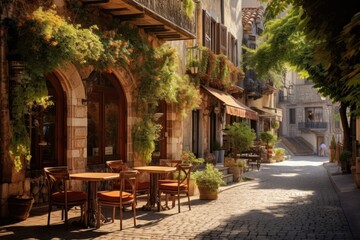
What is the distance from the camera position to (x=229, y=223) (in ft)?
26.8

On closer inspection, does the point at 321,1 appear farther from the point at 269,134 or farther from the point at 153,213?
the point at 269,134

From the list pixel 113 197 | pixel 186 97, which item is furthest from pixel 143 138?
pixel 113 197

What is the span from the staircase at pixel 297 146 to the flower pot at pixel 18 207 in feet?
125

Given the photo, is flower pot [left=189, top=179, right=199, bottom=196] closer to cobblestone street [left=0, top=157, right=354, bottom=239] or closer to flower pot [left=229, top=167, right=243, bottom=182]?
cobblestone street [left=0, top=157, right=354, bottom=239]

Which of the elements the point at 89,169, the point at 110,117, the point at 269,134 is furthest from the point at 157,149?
the point at 269,134

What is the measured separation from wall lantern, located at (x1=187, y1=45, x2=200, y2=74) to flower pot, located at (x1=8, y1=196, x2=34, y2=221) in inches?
355

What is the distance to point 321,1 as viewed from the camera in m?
4.58

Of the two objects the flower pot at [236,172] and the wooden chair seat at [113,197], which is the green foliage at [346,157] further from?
the wooden chair seat at [113,197]

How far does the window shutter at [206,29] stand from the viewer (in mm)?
17994

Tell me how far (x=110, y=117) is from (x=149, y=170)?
2.88 m

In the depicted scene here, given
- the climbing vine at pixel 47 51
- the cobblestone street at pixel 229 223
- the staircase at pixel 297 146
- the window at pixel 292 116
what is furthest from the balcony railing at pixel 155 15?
the window at pixel 292 116

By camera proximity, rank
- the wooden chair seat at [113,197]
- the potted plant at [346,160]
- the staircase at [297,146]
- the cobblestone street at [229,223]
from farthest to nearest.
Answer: the staircase at [297,146] → the potted plant at [346,160] → the wooden chair seat at [113,197] → the cobblestone street at [229,223]

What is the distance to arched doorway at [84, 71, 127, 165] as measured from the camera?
10844 mm

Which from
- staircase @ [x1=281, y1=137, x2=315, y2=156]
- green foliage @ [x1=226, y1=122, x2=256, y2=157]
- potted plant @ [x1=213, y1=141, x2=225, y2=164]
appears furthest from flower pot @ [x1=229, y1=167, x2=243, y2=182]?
staircase @ [x1=281, y1=137, x2=315, y2=156]
